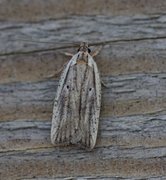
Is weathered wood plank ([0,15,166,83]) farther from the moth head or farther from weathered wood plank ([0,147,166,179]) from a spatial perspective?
weathered wood plank ([0,147,166,179])

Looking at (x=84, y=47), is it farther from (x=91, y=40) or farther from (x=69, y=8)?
(x=69, y=8)

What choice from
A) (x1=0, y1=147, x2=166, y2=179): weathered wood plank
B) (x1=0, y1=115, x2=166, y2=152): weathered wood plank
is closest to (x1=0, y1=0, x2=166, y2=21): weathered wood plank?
(x1=0, y1=115, x2=166, y2=152): weathered wood plank

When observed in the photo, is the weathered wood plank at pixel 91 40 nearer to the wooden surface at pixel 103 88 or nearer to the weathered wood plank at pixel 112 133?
the wooden surface at pixel 103 88

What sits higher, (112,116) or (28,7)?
(28,7)

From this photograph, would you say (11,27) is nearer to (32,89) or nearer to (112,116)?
(32,89)

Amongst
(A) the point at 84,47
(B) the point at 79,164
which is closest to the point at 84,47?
(A) the point at 84,47

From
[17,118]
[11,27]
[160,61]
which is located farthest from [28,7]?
[160,61]

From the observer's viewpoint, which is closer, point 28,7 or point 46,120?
point 46,120
